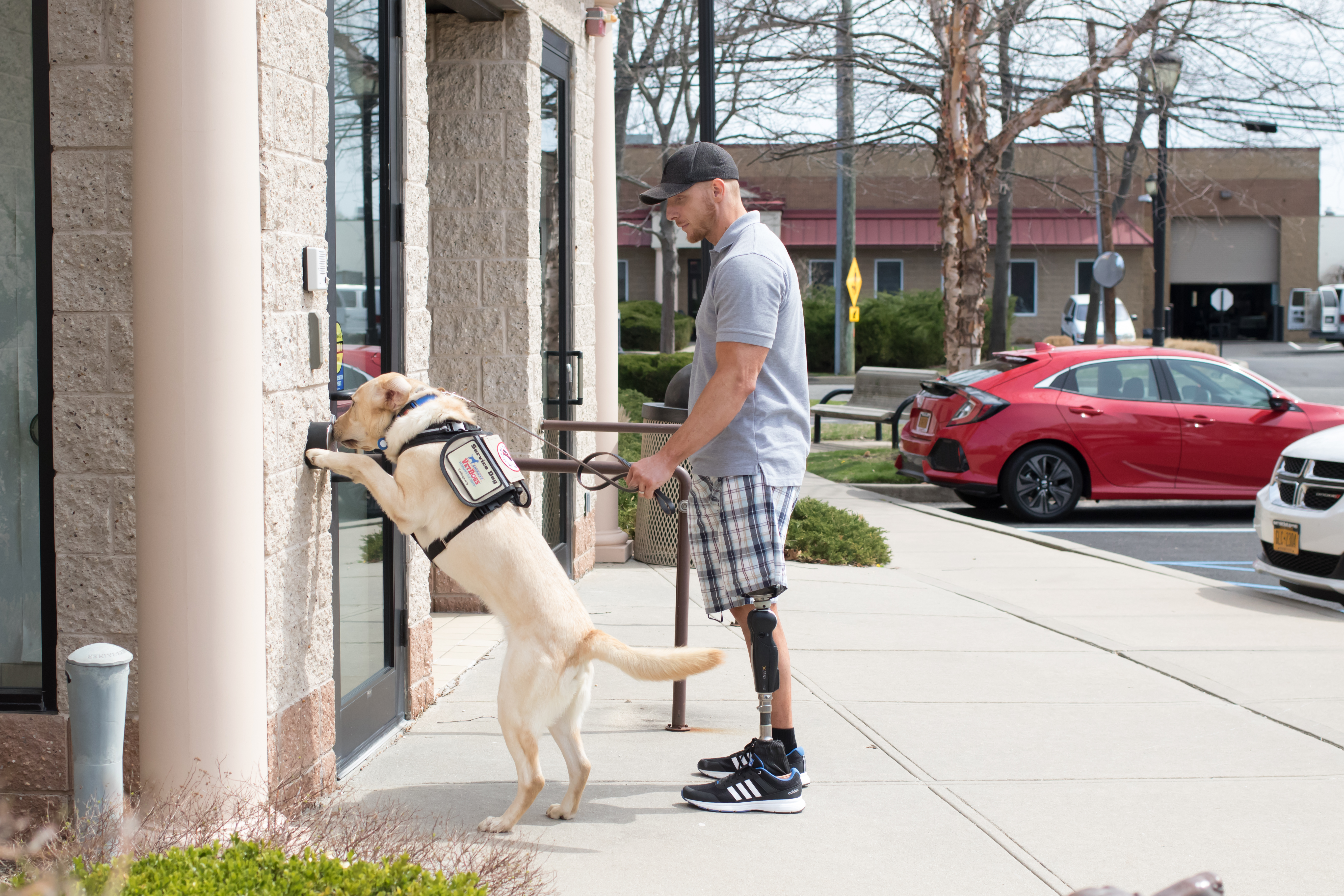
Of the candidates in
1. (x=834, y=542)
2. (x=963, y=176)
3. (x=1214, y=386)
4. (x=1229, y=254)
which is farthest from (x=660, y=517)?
(x=1229, y=254)

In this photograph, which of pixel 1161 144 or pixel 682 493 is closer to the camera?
pixel 682 493

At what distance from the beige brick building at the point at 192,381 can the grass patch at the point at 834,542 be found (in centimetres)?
459

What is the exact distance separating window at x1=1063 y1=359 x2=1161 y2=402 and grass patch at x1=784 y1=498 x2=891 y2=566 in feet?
11.8

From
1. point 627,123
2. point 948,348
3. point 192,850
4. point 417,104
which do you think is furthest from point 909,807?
point 627,123

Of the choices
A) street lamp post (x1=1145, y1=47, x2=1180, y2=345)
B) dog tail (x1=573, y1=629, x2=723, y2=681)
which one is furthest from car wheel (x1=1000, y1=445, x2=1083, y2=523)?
dog tail (x1=573, y1=629, x2=723, y2=681)

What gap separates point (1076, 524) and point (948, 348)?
218 inches

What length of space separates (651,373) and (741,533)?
19.4 metres

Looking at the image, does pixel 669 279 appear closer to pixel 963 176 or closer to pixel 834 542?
pixel 963 176

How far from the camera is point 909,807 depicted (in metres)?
4.32

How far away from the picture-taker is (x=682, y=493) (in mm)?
4840

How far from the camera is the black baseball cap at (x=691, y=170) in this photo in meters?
4.24

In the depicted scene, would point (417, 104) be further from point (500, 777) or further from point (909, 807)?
point (909, 807)

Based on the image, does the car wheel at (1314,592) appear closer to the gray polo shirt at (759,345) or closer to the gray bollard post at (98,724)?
the gray polo shirt at (759,345)

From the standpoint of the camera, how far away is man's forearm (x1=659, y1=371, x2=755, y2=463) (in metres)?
4.03
